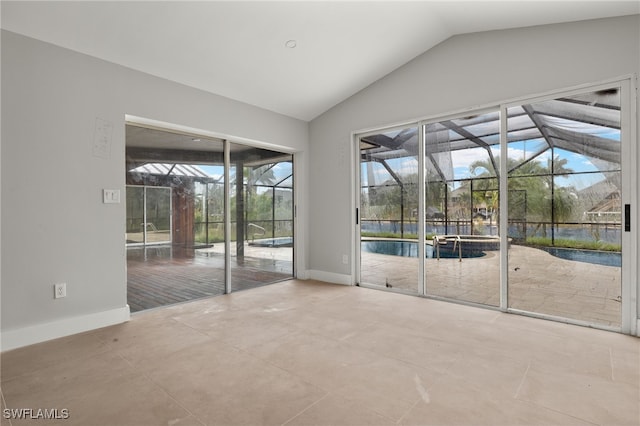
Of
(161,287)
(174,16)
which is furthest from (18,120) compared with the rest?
(161,287)

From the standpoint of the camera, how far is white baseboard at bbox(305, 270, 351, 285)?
4734 mm

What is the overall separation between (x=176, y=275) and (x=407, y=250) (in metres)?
2.98

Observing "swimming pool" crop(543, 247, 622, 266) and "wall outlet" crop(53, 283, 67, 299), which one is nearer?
"wall outlet" crop(53, 283, 67, 299)

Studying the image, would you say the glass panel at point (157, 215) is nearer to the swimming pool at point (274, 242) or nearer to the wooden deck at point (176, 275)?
the wooden deck at point (176, 275)

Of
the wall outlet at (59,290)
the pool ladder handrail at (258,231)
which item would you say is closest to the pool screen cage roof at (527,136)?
the pool ladder handrail at (258,231)

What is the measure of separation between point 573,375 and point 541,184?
74.9 inches

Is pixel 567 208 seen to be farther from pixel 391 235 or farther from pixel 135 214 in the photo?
pixel 135 214

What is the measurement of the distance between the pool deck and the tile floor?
0.24 metres

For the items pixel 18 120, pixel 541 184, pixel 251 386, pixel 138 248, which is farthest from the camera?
pixel 138 248

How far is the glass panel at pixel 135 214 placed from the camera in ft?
11.1

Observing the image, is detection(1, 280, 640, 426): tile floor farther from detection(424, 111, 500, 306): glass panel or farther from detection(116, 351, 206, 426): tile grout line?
detection(424, 111, 500, 306): glass panel

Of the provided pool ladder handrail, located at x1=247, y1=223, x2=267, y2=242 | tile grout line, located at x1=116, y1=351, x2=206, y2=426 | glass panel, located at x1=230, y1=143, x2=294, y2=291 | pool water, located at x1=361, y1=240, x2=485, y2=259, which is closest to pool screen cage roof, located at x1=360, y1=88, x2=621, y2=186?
pool water, located at x1=361, y1=240, x2=485, y2=259

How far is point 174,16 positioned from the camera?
273 cm

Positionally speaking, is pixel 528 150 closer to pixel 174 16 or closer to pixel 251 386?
pixel 251 386
